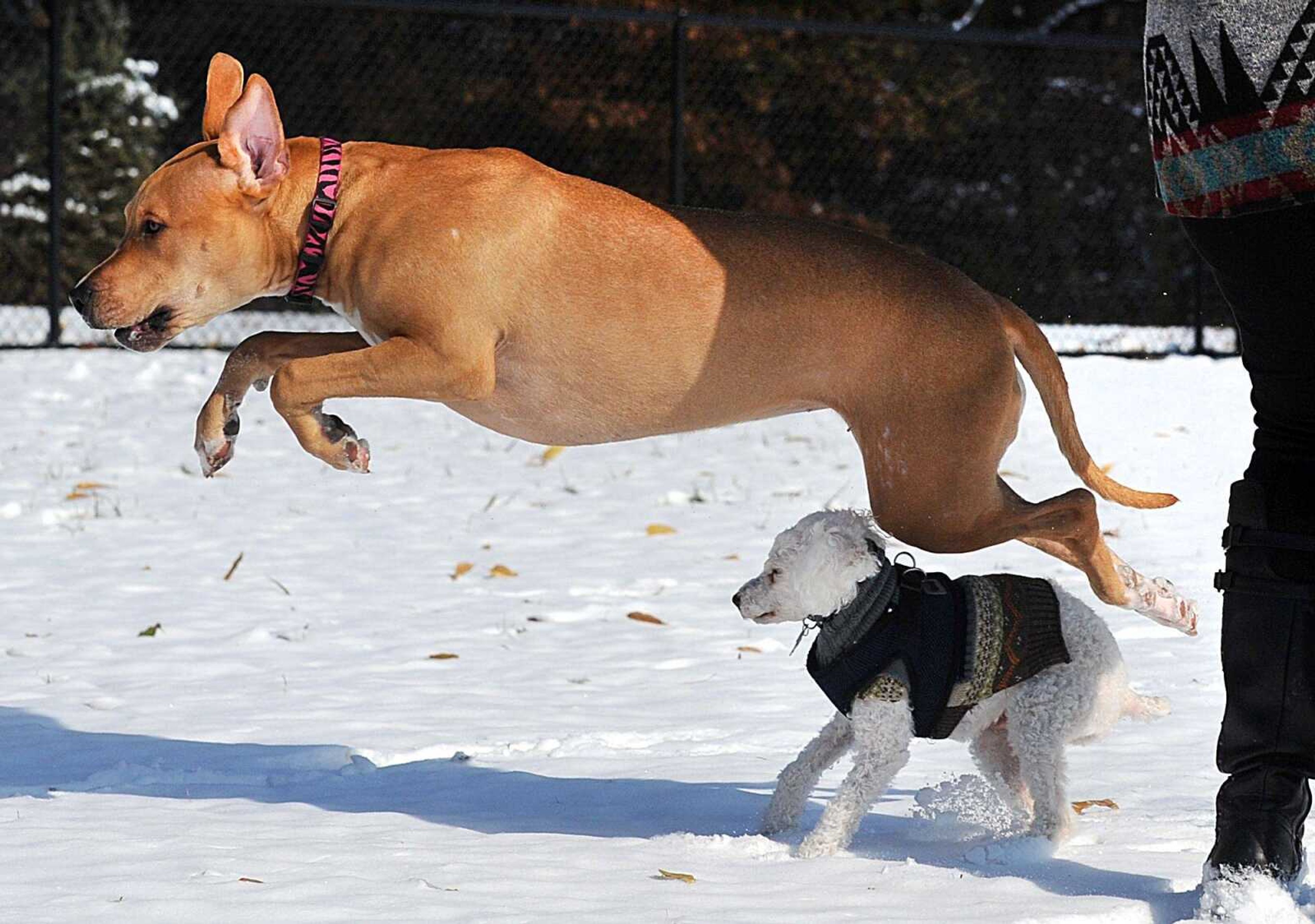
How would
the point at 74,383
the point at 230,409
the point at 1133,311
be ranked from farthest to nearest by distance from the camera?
the point at 1133,311 → the point at 74,383 → the point at 230,409

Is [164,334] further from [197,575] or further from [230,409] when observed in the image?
[197,575]

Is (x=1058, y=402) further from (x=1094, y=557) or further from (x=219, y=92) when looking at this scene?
(x=219, y=92)

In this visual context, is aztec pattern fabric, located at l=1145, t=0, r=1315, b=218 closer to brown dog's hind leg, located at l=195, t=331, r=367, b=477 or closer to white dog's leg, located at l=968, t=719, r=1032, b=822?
white dog's leg, located at l=968, t=719, r=1032, b=822

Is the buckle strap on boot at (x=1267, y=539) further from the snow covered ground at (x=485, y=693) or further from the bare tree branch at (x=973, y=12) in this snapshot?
the bare tree branch at (x=973, y=12)

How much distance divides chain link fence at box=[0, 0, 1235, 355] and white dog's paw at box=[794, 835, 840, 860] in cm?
1114

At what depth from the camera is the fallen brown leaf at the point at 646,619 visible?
6.07 m

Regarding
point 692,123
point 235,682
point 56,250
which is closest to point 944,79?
point 692,123

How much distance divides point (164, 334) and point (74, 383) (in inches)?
281

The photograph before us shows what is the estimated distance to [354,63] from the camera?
15430mm

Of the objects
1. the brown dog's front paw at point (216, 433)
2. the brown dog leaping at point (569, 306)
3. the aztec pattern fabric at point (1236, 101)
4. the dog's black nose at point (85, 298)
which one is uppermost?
the aztec pattern fabric at point (1236, 101)

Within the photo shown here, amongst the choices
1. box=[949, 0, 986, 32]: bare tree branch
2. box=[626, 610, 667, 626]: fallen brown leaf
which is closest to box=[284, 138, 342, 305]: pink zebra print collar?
box=[626, 610, 667, 626]: fallen brown leaf

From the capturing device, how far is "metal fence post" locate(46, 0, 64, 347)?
35.8ft

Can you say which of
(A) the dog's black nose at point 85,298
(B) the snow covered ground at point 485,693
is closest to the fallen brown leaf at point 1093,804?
(B) the snow covered ground at point 485,693

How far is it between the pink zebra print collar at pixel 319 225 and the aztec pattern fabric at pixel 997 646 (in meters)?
1.54
